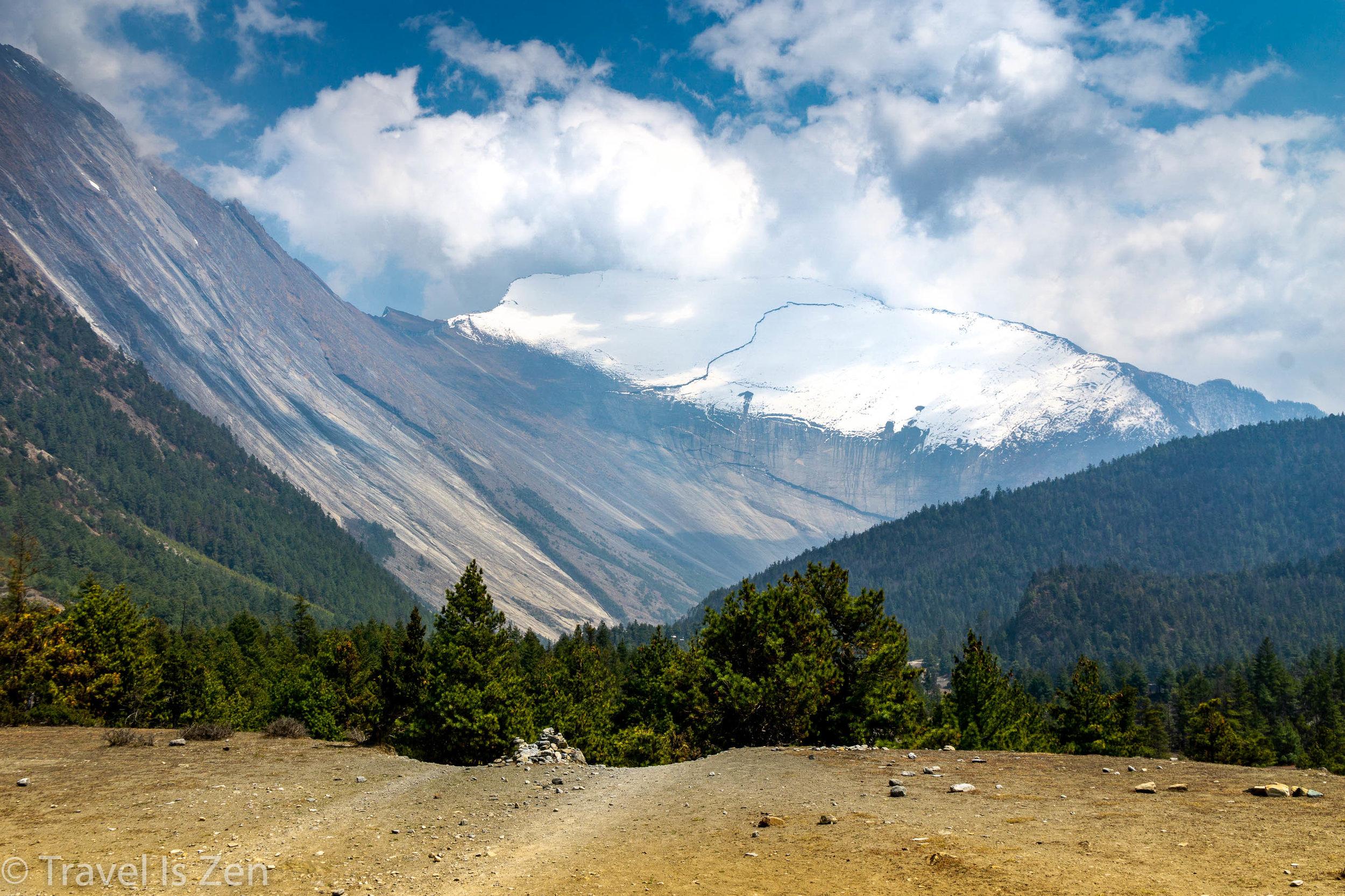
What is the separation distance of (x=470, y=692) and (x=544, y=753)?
24.9 ft

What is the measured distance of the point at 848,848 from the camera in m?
17.5

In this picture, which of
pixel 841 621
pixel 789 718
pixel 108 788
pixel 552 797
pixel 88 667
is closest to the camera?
pixel 108 788

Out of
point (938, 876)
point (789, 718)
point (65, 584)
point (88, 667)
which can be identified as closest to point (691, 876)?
point (938, 876)

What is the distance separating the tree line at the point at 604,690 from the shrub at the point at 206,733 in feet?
27.6

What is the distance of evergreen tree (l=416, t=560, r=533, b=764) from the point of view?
38.6m

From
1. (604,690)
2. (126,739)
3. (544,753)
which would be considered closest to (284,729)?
(126,739)

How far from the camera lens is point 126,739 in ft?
103

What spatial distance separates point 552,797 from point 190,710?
54176 mm

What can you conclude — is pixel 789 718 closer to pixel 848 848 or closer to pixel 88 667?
pixel 848 848

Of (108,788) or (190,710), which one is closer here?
(108,788)

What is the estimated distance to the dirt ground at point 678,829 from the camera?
15.3 metres

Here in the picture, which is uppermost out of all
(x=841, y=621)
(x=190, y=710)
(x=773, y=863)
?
(x=841, y=621)

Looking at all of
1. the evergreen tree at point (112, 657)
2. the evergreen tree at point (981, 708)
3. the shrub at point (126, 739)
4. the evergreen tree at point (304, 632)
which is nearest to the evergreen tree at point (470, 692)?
the shrub at point (126, 739)

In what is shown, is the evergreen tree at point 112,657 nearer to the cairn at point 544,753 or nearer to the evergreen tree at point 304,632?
the cairn at point 544,753
